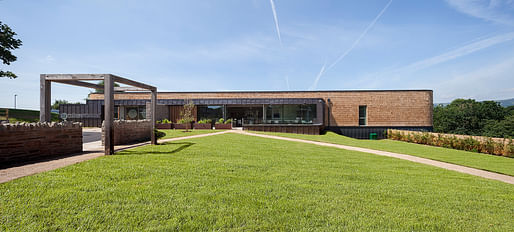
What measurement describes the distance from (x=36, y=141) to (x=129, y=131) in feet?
14.2

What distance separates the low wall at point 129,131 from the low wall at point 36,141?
4.67 feet

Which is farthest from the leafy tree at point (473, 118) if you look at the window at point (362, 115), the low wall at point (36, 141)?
the low wall at point (36, 141)

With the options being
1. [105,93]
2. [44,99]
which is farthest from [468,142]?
[44,99]

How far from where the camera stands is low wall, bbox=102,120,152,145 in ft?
31.4

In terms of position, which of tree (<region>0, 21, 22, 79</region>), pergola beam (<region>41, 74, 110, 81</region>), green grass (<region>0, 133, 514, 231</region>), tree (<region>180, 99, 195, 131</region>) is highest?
tree (<region>0, 21, 22, 79</region>)

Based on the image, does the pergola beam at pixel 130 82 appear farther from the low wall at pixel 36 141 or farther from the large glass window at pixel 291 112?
the large glass window at pixel 291 112

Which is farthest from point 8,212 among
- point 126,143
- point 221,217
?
point 126,143

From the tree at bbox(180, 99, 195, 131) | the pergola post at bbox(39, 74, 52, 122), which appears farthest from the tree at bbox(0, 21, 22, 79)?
the pergola post at bbox(39, 74, 52, 122)

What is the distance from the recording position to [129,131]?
10531mm

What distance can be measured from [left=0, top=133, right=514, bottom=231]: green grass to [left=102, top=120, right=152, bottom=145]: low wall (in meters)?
4.98

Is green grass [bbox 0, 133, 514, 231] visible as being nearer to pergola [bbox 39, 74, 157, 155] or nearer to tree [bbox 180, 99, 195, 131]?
pergola [bbox 39, 74, 157, 155]

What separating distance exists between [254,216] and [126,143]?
31.1ft

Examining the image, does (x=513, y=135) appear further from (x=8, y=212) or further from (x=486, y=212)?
(x=8, y=212)

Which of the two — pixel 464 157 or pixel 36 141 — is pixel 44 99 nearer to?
pixel 36 141
